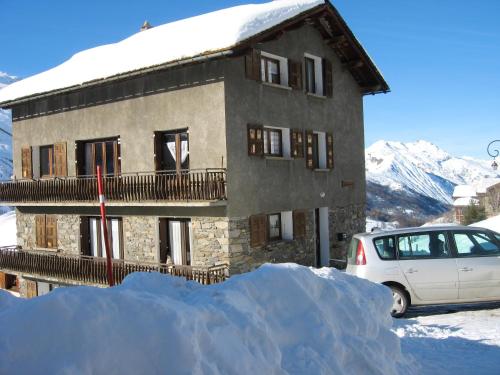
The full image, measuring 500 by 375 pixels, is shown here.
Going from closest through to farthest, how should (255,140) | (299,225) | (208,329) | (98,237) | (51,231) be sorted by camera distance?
(208,329)
(255,140)
(299,225)
(98,237)
(51,231)

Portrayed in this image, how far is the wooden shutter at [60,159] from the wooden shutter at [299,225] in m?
8.43

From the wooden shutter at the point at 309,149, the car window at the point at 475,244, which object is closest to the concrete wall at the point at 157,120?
the wooden shutter at the point at 309,149

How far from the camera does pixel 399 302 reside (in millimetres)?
9227

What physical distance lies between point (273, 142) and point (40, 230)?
10.2m

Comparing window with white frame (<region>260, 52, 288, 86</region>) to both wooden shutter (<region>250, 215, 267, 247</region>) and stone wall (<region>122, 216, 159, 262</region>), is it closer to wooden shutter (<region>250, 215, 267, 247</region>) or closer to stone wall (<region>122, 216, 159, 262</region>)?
wooden shutter (<region>250, 215, 267, 247</region>)

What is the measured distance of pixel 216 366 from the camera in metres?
3.47

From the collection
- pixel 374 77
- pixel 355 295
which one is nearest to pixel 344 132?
pixel 374 77

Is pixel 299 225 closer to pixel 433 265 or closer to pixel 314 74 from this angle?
pixel 314 74

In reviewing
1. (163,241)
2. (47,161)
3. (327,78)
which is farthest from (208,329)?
(47,161)

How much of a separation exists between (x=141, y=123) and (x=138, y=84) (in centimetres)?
124

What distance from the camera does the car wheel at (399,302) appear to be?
9195 millimetres

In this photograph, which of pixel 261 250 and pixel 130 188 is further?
pixel 130 188

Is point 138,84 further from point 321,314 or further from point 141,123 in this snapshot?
point 321,314

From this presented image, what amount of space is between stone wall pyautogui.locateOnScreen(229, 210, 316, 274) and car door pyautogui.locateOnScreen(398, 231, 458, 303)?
5.67 m
